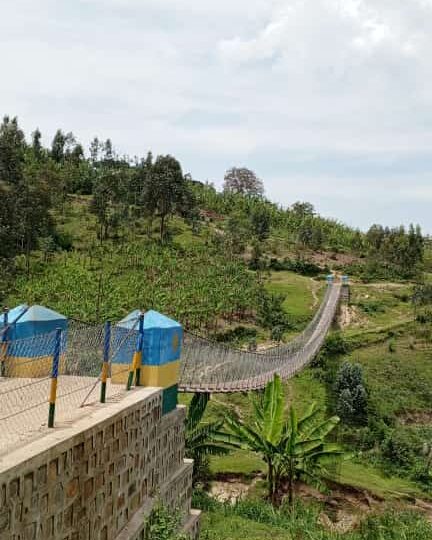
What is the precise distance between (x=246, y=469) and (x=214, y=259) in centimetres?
1411

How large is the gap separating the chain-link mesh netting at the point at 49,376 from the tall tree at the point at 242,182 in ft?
135

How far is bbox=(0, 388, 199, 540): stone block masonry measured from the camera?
2.82m

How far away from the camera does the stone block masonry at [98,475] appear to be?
9.25 ft

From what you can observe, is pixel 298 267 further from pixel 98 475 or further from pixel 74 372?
pixel 98 475

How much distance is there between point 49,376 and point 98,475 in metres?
1.38

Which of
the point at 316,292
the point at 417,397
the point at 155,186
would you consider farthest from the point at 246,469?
the point at 155,186

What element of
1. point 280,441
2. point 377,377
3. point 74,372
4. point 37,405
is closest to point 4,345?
point 37,405

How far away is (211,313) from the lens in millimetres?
18469

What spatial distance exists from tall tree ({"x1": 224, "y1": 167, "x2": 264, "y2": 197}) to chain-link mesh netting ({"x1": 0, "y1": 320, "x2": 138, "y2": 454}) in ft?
135

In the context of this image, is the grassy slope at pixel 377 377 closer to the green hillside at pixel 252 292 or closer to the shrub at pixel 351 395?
the green hillside at pixel 252 292

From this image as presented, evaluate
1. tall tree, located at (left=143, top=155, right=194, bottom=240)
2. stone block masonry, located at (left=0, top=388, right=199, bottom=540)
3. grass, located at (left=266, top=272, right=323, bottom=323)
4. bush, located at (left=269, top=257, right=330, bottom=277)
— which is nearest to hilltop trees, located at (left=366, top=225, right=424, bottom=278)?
bush, located at (left=269, top=257, right=330, bottom=277)

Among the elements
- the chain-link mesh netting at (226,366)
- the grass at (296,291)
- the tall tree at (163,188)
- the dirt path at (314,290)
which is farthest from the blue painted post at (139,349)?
the tall tree at (163,188)

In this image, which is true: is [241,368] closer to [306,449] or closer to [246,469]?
[306,449]

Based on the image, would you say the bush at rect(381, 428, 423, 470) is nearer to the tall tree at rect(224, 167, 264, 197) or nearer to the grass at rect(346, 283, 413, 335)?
the grass at rect(346, 283, 413, 335)
